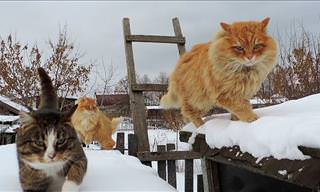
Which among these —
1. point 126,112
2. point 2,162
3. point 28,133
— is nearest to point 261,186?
point 28,133

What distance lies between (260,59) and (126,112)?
29.0ft

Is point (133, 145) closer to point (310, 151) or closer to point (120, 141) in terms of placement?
point (120, 141)

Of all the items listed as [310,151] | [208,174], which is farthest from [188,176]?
[310,151]

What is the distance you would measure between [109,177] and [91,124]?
7.08 feet

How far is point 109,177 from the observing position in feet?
7.36

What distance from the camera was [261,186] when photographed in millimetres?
2268

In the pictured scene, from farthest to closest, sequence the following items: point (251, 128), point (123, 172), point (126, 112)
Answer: point (126, 112) → point (123, 172) → point (251, 128)

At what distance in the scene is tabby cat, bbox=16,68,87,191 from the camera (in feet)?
5.13

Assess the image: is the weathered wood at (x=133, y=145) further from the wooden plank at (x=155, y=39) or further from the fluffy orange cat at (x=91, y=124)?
the wooden plank at (x=155, y=39)

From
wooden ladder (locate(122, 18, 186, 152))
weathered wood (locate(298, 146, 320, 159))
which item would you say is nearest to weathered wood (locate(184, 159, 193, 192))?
wooden ladder (locate(122, 18, 186, 152))

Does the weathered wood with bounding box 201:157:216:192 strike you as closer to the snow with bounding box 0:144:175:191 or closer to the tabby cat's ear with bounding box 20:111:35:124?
the snow with bounding box 0:144:175:191

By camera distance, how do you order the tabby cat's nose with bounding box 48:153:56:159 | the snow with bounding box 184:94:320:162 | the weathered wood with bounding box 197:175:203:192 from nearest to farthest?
1. the snow with bounding box 184:94:320:162
2. the tabby cat's nose with bounding box 48:153:56:159
3. the weathered wood with bounding box 197:175:203:192

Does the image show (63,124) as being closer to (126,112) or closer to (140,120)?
(140,120)

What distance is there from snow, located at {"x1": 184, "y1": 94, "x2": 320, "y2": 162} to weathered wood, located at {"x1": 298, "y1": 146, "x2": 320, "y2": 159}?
1 cm
